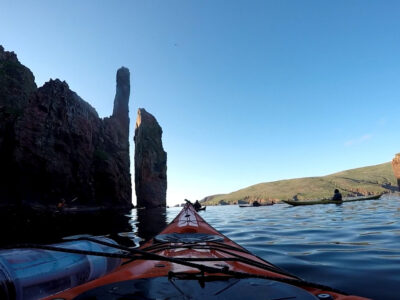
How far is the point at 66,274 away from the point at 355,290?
338 cm

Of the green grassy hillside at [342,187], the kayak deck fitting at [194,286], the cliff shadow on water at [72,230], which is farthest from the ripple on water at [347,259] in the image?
the green grassy hillside at [342,187]

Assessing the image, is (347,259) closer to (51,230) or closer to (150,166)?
(51,230)

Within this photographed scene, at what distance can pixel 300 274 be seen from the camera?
349 cm

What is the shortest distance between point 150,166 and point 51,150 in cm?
2351

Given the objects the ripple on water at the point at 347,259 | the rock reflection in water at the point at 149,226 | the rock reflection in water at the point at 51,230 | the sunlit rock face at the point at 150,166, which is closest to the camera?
the ripple on water at the point at 347,259

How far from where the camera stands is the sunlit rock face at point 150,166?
50516mm

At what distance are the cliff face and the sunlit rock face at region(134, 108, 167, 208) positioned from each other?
555 cm

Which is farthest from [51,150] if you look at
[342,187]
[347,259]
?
[342,187]

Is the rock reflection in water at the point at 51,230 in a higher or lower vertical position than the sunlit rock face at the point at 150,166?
lower

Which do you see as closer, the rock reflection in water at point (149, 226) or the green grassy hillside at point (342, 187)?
the rock reflection in water at point (149, 226)

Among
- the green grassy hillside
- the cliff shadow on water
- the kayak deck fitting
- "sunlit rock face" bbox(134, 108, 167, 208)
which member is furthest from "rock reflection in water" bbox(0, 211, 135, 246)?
the green grassy hillside

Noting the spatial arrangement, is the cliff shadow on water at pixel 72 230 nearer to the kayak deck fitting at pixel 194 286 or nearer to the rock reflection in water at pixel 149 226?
the rock reflection in water at pixel 149 226

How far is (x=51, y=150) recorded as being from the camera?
3156cm

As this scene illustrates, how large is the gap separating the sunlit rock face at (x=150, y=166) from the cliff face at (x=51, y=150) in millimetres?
5545
